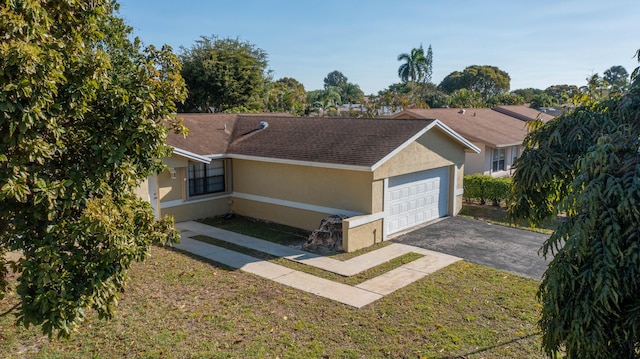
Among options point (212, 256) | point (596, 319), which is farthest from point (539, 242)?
point (596, 319)

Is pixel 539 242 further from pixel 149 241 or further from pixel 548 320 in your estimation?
pixel 149 241

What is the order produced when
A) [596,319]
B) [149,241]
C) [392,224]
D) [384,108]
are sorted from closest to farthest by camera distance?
1. [596,319]
2. [149,241]
3. [392,224]
4. [384,108]

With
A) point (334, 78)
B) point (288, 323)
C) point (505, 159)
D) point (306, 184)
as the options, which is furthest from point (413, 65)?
point (334, 78)

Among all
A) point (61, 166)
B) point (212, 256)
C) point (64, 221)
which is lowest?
point (212, 256)

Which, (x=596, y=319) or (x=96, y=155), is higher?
(x=96, y=155)

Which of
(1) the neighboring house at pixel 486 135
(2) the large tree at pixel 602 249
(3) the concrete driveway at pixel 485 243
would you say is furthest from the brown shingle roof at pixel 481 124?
(2) the large tree at pixel 602 249

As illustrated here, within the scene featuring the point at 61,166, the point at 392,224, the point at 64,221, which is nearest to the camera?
the point at 64,221
